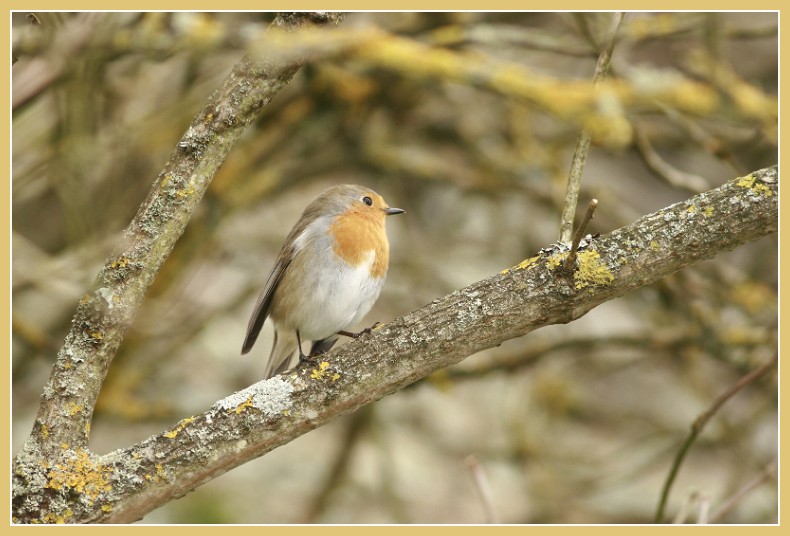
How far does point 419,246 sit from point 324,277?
2239 millimetres

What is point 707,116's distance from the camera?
398 cm

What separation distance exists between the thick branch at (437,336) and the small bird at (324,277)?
4.00 feet

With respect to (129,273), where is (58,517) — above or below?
below

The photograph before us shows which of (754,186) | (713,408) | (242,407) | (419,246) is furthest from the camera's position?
(419,246)

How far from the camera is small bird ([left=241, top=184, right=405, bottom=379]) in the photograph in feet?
12.2

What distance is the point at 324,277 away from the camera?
3717mm

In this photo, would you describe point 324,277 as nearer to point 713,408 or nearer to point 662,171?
point 713,408

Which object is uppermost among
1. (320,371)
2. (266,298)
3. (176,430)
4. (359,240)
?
(359,240)

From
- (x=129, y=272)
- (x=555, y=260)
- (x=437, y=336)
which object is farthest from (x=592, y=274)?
(x=129, y=272)

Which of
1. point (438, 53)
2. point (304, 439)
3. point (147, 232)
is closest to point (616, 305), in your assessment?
point (304, 439)

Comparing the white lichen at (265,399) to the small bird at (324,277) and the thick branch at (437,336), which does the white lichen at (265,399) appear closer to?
the thick branch at (437,336)

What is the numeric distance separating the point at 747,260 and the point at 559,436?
199cm

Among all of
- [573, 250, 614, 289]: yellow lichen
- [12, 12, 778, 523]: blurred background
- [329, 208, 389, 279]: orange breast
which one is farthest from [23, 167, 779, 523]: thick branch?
[12, 12, 778, 523]: blurred background

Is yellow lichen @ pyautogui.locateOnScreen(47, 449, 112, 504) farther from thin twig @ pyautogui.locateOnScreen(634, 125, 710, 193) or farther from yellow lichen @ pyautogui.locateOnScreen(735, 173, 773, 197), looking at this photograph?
thin twig @ pyautogui.locateOnScreen(634, 125, 710, 193)
